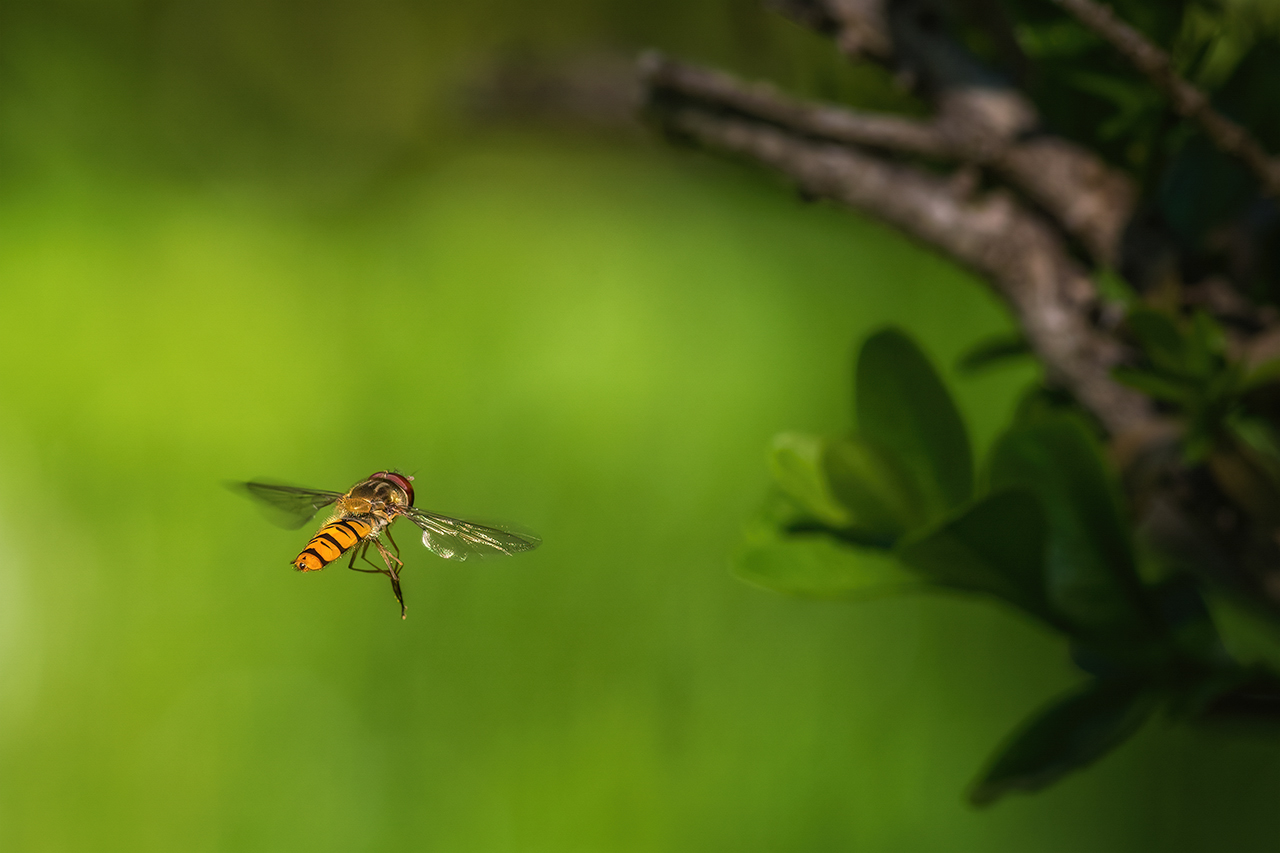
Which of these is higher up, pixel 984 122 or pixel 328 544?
pixel 984 122

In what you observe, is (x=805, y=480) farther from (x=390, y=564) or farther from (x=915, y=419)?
(x=390, y=564)

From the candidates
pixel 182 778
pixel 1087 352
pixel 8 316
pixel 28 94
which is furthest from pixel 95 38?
pixel 1087 352

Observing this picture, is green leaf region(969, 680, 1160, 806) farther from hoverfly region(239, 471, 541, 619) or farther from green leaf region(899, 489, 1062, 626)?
hoverfly region(239, 471, 541, 619)

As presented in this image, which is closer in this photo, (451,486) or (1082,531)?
(1082,531)

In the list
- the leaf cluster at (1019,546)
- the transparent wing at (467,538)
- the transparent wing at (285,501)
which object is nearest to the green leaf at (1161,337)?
the leaf cluster at (1019,546)

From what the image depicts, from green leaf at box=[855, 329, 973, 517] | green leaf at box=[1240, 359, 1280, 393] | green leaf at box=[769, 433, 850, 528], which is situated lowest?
green leaf at box=[769, 433, 850, 528]

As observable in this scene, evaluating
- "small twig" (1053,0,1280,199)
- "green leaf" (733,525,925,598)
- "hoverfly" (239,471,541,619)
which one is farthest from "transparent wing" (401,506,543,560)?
"small twig" (1053,0,1280,199)

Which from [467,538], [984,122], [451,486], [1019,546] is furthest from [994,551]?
[451,486]
